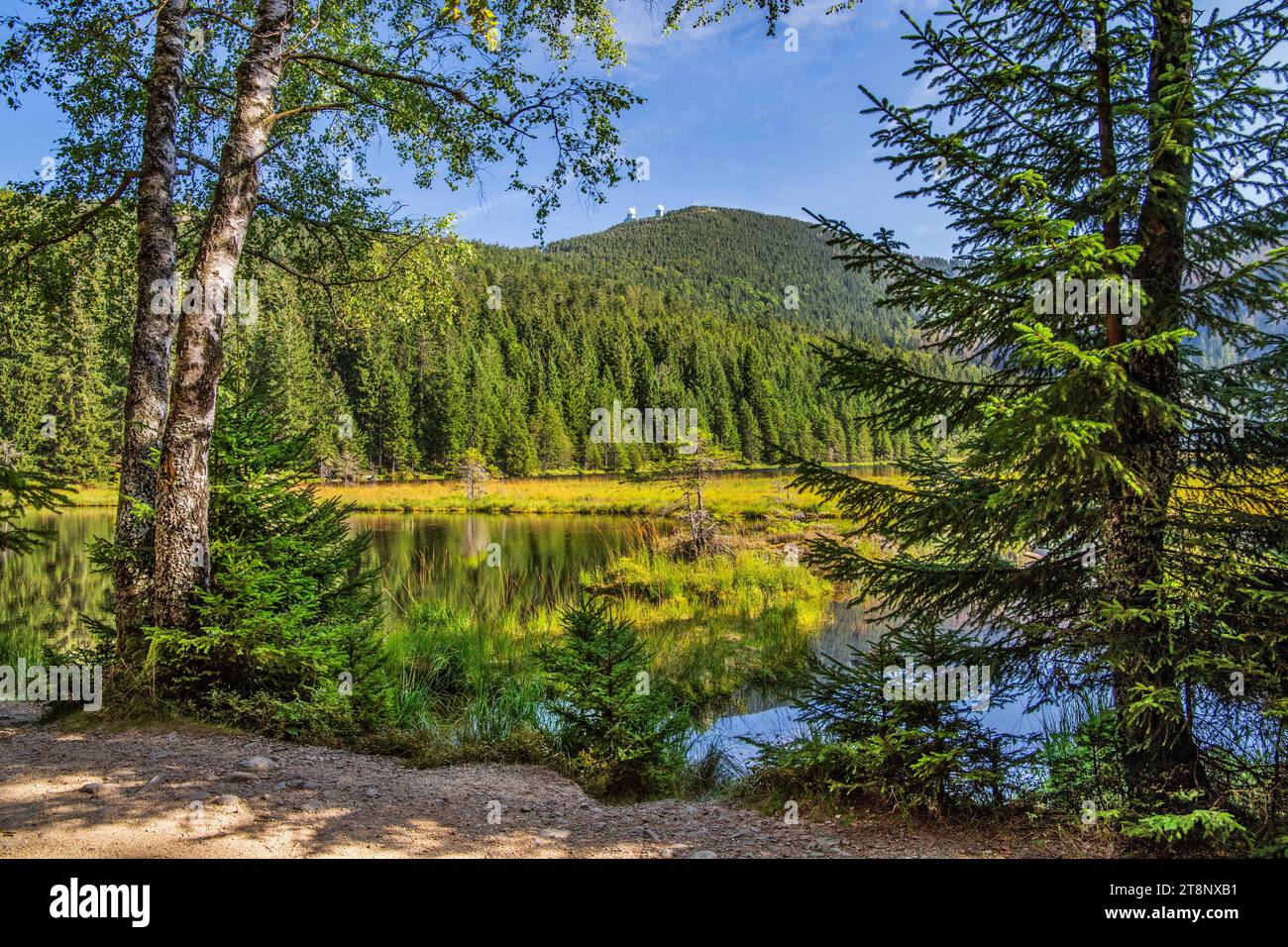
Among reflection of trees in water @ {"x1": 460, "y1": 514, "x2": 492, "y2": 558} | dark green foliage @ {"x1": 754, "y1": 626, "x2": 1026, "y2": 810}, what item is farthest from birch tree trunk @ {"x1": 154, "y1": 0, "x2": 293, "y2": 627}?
reflection of trees in water @ {"x1": 460, "y1": 514, "x2": 492, "y2": 558}

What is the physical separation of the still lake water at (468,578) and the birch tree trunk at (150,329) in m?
0.70

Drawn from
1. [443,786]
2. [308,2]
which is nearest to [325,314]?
[308,2]

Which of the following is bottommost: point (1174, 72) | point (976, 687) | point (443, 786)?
point (443, 786)

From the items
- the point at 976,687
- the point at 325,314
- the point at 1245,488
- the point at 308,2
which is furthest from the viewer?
the point at 325,314

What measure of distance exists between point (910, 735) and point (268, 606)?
199 inches

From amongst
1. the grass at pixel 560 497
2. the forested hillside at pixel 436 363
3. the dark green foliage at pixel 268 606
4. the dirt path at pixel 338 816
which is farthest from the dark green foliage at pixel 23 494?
the grass at pixel 560 497

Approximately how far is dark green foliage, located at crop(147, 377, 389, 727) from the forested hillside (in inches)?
24.3

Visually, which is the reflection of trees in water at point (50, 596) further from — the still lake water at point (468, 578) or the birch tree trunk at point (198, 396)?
the birch tree trunk at point (198, 396)

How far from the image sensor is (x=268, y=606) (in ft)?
18.1

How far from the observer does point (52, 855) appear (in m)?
2.90

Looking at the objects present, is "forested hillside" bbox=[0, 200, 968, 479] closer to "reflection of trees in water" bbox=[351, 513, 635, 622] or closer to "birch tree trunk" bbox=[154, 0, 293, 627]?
"birch tree trunk" bbox=[154, 0, 293, 627]

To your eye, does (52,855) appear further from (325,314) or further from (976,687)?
(325,314)

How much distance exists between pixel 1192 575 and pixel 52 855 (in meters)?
5.56
